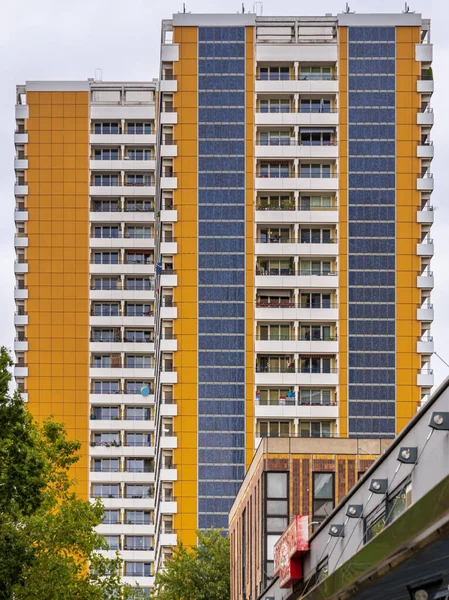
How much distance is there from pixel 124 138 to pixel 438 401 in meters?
126

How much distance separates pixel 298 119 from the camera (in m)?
126

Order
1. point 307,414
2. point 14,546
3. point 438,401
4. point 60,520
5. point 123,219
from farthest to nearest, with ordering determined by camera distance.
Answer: point 123,219
point 307,414
point 60,520
point 14,546
point 438,401

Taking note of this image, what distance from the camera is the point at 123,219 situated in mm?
151875

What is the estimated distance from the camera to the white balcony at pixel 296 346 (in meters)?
122

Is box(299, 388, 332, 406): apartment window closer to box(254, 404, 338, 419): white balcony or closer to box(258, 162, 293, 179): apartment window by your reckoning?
box(254, 404, 338, 419): white balcony

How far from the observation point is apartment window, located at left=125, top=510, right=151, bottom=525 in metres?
151

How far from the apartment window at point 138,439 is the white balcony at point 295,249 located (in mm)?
34265

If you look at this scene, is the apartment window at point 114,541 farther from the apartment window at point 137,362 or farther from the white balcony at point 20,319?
the white balcony at point 20,319

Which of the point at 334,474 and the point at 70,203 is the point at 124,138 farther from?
the point at 334,474

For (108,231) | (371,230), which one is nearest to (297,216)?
(371,230)

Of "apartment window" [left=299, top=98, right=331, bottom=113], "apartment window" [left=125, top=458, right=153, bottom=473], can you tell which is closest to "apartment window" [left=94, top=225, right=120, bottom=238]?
"apartment window" [left=125, top=458, right=153, bottom=473]

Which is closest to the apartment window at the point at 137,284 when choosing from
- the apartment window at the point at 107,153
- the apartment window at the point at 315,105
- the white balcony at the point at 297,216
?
the apartment window at the point at 107,153

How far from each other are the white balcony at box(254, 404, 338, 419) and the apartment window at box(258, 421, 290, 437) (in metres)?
0.63

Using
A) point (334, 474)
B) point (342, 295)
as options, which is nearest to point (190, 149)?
point (342, 295)
